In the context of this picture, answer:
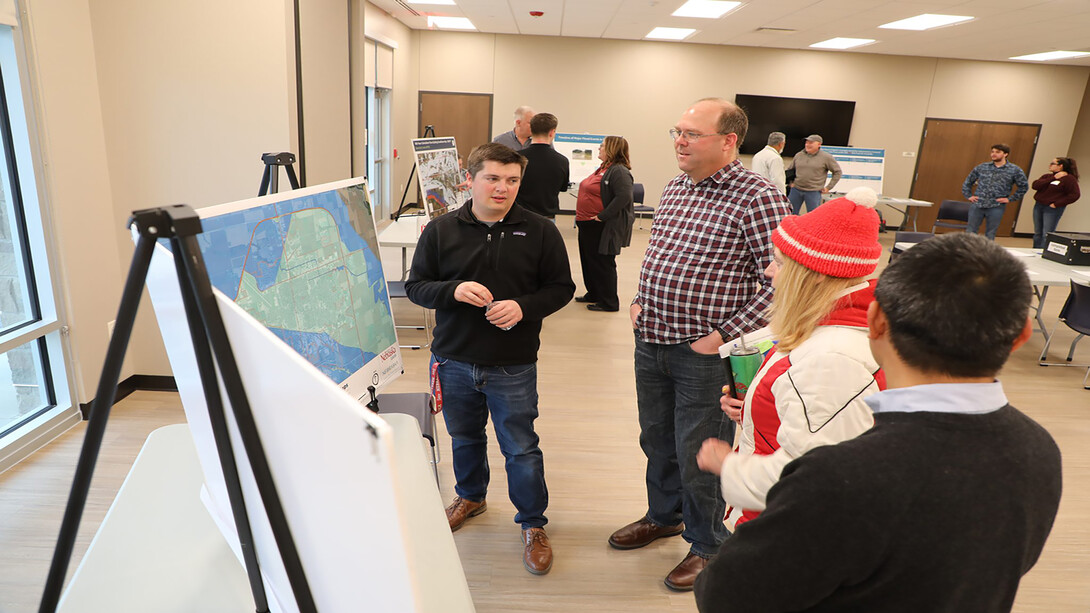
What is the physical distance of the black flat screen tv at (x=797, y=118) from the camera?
11008mm

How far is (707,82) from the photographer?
Answer: 10945 mm

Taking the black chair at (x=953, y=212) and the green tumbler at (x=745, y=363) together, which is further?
the black chair at (x=953, y=212)

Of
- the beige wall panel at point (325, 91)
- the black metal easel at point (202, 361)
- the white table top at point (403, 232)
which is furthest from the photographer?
the white table top at point (403, 232)

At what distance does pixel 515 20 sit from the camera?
9.17 metres

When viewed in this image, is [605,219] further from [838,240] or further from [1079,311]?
[838,240]

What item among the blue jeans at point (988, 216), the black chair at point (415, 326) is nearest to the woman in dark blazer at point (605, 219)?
the black chair at point (415, 326)

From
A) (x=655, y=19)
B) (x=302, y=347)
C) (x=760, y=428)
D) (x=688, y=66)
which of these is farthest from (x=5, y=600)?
(x=688, y=66)

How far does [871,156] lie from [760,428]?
1122cm

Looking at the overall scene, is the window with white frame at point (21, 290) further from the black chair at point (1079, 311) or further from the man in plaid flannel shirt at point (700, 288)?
the black chair at point (1079, 311)

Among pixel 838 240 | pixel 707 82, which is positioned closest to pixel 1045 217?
pixel 707 82

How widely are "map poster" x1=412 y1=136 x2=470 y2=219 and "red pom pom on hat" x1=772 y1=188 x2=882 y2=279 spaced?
374 centimetres

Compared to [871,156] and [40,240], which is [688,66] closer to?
[871,156]

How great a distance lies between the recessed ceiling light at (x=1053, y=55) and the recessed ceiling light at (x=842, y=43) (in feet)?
8.43

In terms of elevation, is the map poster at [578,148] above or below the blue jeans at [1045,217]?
above
